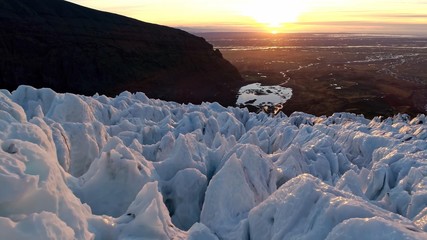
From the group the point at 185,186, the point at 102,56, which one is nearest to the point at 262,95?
the point at 102,56

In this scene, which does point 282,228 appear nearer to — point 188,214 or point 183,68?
point 188,214

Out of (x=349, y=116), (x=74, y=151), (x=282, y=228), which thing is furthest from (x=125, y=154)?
(x=349, y=116)

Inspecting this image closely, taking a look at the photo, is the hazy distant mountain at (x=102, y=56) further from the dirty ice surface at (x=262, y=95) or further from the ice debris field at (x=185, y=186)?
the ice debris field at (x=185, y=186)

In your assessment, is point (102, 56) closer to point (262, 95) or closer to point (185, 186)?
point (262, 95)

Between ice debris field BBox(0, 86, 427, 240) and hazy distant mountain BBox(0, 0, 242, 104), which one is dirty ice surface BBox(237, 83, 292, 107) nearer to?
hazy distant mountain BBox(0, 0, 242, 104)

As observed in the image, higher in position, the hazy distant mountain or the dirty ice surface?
the hazy distant mountain

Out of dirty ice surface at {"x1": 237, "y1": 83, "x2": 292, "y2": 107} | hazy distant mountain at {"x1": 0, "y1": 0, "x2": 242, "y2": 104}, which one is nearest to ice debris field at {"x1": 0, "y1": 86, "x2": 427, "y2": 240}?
dirty ice surface at {"x1": 237, "y1": 83, "x2": 292, "y2": 107}
